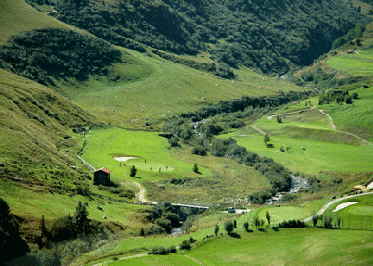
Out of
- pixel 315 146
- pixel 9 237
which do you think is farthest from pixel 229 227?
pixel 315 146

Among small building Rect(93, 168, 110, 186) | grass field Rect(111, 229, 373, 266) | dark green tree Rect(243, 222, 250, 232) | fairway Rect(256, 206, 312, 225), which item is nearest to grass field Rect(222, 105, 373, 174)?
fairway Rect(256, 206, 312, 225)

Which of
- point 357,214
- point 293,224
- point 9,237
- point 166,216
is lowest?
point 9,237

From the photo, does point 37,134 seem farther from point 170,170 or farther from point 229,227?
point 229,227

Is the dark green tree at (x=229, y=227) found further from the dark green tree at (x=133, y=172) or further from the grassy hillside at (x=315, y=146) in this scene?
the grassy hillside at (x=315, y=146)

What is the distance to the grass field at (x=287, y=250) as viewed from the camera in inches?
2894

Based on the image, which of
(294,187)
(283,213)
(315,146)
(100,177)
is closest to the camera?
(283,213)

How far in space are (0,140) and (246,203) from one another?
53794mm

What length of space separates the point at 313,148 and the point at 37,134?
264 ft

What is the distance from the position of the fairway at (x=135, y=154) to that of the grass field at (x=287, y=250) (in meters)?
48.3

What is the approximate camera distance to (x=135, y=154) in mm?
155625

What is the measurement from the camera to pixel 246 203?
121375 millimetres

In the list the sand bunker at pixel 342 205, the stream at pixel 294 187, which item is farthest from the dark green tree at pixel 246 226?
the stream at pixel 294 187

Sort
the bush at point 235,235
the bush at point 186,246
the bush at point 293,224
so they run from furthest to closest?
the bush at point 293,224, the bush at point 235,235, the bush at point 186,246

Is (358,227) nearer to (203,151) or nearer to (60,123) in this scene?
(203,151)
